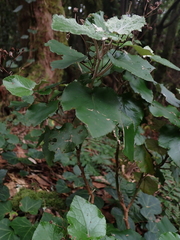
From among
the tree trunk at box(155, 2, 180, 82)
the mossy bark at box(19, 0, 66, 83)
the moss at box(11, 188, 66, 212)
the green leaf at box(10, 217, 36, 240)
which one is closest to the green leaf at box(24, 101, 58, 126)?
the green leaf at box(10, 217, 36, 240)

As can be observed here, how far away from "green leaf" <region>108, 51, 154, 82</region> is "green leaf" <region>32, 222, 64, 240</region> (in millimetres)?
590

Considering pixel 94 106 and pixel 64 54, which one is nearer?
pixel 94 106

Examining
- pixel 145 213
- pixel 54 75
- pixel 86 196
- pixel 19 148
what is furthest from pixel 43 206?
pixel 54 75

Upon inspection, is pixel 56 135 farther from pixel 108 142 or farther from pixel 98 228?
pixel 108 142

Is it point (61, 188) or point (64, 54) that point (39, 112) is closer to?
point (64, 54)

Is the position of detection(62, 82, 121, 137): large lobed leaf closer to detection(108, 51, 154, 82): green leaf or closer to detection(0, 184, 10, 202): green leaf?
detection(108, 51, 154, 82): green leaf

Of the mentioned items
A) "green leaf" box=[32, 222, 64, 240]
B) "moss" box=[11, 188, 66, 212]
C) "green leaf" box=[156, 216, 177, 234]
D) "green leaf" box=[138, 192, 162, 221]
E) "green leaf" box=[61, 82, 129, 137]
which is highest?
"green leaf" box=[61, 82, 129, 137]

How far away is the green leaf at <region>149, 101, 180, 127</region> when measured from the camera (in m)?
0.78

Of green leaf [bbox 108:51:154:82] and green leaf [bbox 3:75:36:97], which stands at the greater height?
green leaf [bbox 108:51:154:82]

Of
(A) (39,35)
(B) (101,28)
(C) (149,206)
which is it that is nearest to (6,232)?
(C) (149,206)

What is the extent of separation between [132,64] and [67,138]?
0.36m

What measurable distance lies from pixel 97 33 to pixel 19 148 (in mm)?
1547

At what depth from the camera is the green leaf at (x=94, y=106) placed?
572 mm

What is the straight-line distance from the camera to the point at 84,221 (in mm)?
657
